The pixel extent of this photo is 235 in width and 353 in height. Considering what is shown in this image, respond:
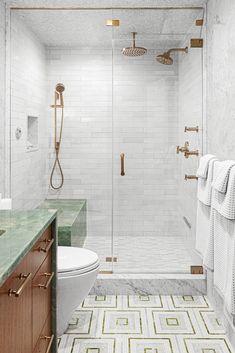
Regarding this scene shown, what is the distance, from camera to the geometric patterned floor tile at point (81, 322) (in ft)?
9.57

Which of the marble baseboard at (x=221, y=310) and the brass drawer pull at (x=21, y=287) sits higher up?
the brass drawer pull at (x=21, y=287)

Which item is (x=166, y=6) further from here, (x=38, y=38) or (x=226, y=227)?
(x=226, y=227)

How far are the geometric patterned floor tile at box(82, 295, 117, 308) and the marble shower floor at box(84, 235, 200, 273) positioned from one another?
27 centimetres

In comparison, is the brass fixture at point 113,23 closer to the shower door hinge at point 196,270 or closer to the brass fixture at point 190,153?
the brass fixture at point 190,153

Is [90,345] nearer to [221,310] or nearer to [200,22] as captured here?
[221,310]

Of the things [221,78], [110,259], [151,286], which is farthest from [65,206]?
[221,78]

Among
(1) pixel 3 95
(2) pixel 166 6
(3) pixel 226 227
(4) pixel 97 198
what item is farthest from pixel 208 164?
(1) pixel 3 95

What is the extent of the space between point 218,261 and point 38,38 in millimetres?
2318

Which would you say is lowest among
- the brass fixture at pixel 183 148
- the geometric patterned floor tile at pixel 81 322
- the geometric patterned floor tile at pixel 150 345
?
the geometric patterned floor tile at pixel 150 345

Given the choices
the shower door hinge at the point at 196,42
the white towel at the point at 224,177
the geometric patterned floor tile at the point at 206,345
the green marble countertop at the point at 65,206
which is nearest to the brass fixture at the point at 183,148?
the shower door hinge at the point at 196,42

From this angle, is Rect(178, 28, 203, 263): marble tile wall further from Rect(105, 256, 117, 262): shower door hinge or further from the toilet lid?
the toilet lid

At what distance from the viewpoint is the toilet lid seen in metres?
2.62

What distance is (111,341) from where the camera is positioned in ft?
8.98

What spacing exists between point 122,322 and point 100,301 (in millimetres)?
461
